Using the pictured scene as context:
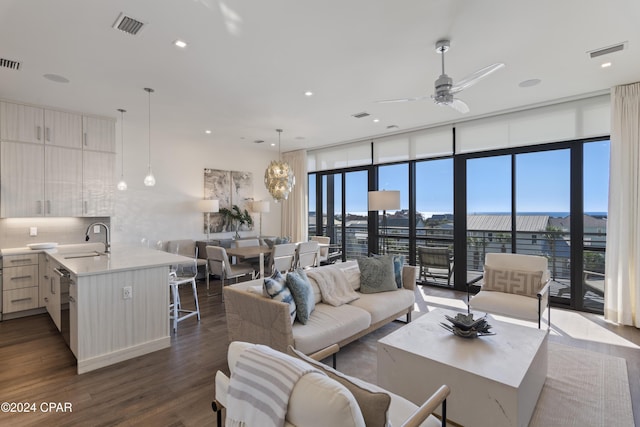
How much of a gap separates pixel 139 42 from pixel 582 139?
226 inches

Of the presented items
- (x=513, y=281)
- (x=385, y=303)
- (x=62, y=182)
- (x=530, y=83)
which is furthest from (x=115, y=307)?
(x=530, y=83)

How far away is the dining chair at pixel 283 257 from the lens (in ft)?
16.2

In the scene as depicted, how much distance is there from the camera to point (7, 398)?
Result: 239 centimetres

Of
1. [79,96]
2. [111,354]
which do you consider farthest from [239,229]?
[111,354]

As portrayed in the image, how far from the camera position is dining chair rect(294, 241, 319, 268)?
528 cm

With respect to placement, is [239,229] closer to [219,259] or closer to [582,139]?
[219,259]

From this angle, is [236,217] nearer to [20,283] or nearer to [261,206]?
[261,206]

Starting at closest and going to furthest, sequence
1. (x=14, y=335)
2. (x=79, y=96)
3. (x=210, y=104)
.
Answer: (x=14, y=335), (x=79, y=96), (x=210, y=104)

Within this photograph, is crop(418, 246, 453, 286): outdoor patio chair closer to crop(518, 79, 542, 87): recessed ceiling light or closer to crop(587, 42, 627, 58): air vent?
crop(518, 79, 542, 87): recessed ceiling light

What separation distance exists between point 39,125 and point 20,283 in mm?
2262

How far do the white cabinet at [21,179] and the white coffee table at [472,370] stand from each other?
522cm

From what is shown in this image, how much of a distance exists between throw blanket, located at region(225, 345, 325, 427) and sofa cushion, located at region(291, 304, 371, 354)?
1.30 metres

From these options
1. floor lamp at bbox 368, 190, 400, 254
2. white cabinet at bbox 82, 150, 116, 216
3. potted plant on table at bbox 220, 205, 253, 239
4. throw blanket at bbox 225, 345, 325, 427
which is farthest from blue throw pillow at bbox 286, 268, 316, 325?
potted plant on table at bbox 220, 205, 253, 239

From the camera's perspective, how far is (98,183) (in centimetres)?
509
